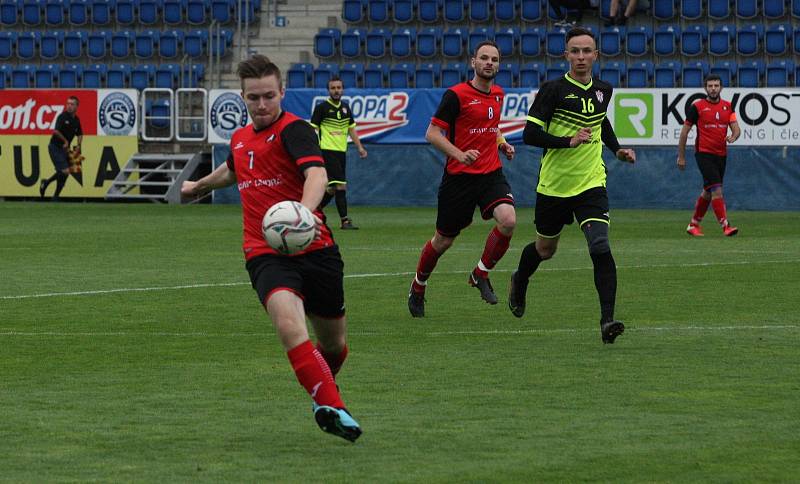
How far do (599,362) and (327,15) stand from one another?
27.7 m

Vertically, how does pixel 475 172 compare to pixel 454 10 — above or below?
below

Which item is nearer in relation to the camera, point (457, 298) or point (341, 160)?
point (457, 298)

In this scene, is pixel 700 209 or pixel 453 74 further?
pixel 453 74

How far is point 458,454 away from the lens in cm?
610

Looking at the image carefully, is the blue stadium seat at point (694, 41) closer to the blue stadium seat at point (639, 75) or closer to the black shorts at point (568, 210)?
the blue stadium seat at point (639, 75)

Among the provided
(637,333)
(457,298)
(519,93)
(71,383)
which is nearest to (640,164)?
(519,93)

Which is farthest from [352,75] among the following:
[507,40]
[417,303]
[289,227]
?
[289,227]

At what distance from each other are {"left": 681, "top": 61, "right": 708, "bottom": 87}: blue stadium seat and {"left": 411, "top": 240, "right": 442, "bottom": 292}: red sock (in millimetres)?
19890

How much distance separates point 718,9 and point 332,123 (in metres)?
12.0

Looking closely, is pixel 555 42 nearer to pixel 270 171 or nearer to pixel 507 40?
pixel 507 40

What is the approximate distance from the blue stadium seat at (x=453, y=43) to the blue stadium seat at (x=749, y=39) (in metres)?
5.80

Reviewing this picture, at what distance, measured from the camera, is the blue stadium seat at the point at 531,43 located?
32719 mm

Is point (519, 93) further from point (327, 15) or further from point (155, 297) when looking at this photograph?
point (155, 297)

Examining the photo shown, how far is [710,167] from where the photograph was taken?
70.4 feet
